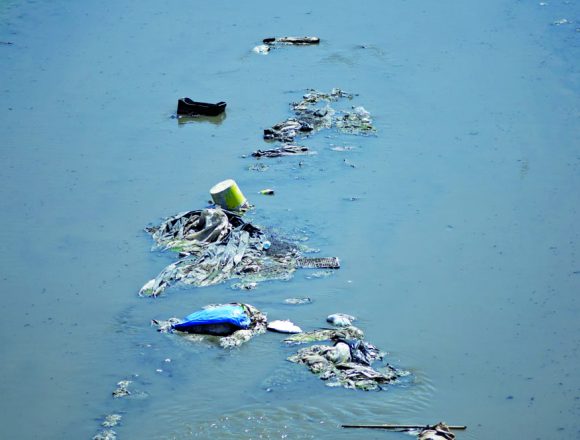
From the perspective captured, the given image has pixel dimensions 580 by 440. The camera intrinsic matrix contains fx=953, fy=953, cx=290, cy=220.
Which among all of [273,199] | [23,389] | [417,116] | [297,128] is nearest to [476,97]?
[417,116]

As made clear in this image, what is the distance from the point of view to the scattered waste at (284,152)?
10406 mm

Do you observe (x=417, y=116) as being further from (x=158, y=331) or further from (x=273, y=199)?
(x=158, y=331)

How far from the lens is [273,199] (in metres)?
9.64

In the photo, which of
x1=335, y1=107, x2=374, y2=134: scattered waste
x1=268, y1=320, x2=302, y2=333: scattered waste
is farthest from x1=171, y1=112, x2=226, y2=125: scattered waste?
x1=268, y1=320, x2=302, y2=333: scattered waste

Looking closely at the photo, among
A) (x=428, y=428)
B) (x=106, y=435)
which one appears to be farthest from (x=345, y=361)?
(x=106, y=435)

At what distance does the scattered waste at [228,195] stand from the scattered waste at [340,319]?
1888 mm

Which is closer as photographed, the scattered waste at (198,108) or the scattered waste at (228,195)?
the scattered waste at (228,195)

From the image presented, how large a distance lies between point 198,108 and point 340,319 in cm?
439

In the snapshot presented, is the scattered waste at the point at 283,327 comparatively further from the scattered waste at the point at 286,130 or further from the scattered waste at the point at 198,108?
the scattered waste at the point at 198,108

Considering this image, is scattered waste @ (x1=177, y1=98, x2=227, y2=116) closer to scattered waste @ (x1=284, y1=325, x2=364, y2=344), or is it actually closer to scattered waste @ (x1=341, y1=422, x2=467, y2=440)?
scattered waste @ (x1=284, y1=325, x2=364, y2=344)

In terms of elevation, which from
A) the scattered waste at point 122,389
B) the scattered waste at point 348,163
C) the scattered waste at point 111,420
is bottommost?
the scattered waste at point 111,420

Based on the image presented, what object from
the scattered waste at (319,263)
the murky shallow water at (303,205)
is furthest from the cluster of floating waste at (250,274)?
the murky shallow water at (303,205)

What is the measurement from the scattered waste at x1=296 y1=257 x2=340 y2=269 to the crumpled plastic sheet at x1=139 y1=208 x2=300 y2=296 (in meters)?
0.08

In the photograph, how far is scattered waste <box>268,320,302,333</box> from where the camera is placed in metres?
7.77
